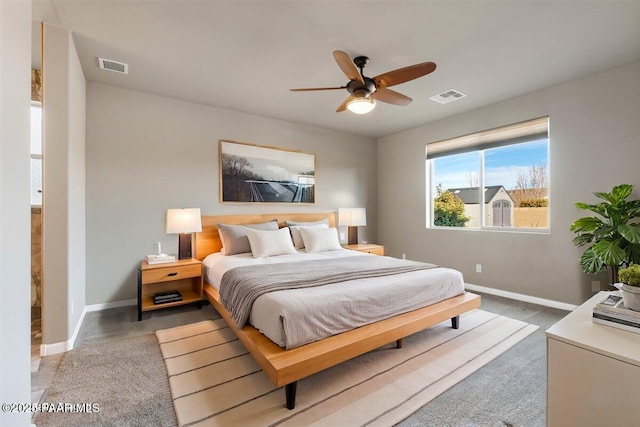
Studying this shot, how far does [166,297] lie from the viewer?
10.6ft

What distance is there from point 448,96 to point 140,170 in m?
4.07

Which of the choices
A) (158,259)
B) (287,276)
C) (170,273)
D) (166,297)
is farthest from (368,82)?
(166,297)

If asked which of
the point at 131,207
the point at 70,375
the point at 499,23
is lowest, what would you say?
the point at 70,375

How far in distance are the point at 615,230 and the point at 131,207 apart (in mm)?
5257

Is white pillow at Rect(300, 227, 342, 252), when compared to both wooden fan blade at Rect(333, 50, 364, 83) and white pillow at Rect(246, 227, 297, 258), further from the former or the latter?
wooden fan blade at Rect(333, 50, 364, 83)

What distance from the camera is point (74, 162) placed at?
8.55 ft

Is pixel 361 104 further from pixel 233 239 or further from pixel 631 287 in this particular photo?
pixel 233 239

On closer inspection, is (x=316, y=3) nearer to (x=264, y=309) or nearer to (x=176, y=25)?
(x=176, y=25)

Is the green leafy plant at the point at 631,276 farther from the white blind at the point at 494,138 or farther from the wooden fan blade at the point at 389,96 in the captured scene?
the white blind at the point at 494,138

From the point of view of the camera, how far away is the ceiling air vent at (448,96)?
138 inches

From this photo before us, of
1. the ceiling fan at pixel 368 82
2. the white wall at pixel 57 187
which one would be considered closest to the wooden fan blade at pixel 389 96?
the ceiling fan at pixel 368 82

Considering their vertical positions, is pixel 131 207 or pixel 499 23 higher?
pixel 499 23

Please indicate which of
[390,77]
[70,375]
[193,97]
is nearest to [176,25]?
[193,97]

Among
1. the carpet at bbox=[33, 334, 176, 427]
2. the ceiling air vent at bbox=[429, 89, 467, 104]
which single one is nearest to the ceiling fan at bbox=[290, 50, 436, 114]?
the ceiling air vent at bbox=[429, 89, 467, 104]
